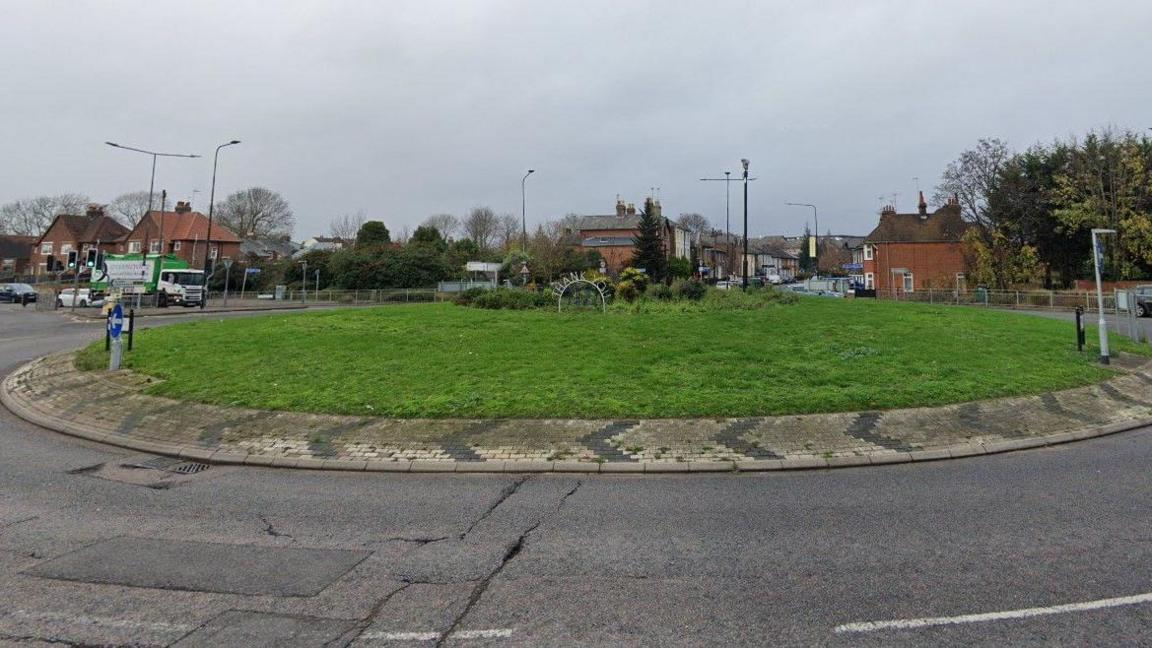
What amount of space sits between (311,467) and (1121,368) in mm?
16603

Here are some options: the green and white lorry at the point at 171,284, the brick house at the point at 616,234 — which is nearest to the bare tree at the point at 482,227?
the brick house at the point at 616,234

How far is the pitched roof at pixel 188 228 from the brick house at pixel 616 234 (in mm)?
47613

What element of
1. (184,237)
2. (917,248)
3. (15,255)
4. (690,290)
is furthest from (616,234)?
(15,255)

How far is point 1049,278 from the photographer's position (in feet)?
160

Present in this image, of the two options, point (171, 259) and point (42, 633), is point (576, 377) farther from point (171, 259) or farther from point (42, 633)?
point (171, 259)

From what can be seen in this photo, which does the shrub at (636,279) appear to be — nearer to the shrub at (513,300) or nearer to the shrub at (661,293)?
the shrub at (661,293)

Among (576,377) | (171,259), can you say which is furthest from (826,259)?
(576,377)

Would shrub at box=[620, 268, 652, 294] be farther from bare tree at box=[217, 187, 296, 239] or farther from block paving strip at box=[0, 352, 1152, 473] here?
bare tree at box=[217, 187, 296, 239]

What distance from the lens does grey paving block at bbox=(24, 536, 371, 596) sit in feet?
14.5

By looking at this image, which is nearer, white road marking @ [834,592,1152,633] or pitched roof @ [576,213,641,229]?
white road marking @ [834,592,1152,633]

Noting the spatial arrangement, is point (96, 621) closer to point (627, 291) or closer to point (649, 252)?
point (627, 291)

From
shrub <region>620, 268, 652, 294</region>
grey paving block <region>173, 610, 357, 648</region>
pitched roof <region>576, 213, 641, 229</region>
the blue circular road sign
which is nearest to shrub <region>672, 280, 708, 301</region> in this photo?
shrub <region>620, 268, 652, 294</region>

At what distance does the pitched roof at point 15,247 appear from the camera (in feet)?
307

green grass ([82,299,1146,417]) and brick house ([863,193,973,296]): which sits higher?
brick house ([863,193,973,296])
